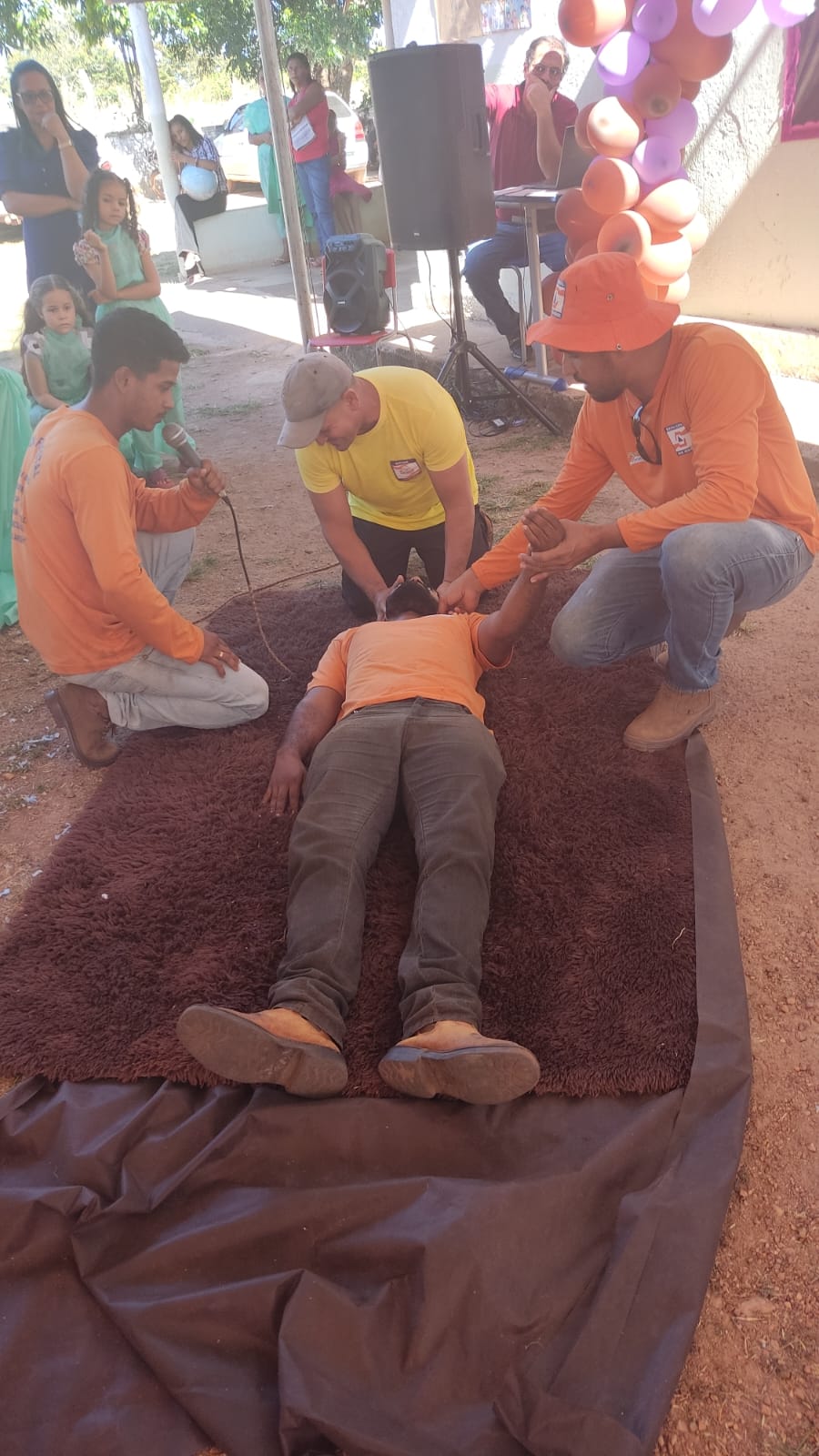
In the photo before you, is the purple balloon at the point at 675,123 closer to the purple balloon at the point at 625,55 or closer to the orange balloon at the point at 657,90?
the orange balloon at the point at 657,90

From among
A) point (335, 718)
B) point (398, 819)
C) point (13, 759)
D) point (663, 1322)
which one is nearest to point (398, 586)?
point (335, 718)

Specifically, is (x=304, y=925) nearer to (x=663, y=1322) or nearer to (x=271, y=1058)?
(x=271, y=1058)

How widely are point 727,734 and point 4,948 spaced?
1.89m

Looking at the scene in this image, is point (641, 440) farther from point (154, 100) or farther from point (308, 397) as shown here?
point (154, 100)

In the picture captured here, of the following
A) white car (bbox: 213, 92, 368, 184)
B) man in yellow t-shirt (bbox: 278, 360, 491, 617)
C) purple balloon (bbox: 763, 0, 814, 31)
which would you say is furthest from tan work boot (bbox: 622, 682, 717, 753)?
white car (bbox: 213, 92, 368, 184)

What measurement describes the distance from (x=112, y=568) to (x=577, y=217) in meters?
3.08

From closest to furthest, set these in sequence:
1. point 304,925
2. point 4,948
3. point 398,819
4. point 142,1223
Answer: point 142,1223 < point 304,925 < point 4,948 < point 398,819

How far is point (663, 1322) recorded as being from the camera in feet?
4.53

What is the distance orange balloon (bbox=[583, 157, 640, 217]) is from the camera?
3.91 m

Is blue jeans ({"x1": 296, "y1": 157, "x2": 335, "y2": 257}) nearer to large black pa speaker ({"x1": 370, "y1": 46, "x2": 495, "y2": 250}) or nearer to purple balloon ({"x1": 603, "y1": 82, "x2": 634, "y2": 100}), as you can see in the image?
large black pa speaker ({"x1": 370, "y1": 46, "x2": 495, "y2": 250})

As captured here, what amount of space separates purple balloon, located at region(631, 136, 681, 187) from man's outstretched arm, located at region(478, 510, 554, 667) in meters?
2.44

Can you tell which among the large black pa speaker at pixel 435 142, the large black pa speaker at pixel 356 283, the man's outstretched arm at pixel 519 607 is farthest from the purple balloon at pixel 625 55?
the man's outstretched arm at pixel 519 607

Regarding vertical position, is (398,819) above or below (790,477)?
below

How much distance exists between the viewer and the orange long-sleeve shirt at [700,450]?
228 centimetres
